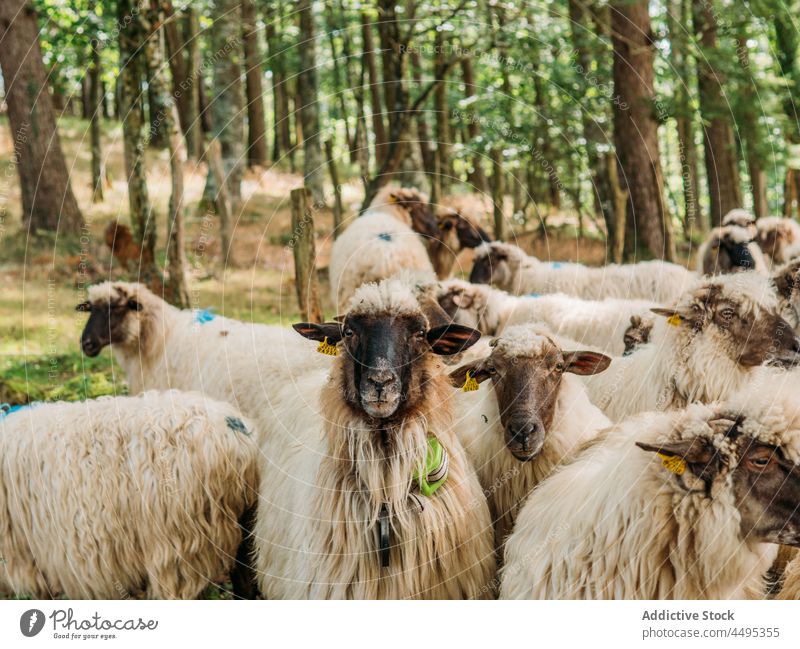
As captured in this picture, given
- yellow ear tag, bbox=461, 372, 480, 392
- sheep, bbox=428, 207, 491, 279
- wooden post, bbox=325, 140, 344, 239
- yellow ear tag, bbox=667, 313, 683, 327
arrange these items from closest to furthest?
yellow ear tag, bbox=461, 372, 480, 392, yellow ear tag, bbox=667, 313, 683, 327, wooden post, bbox=325, 140, 344, 239, sheep, bbox=428, 207, 491, 279

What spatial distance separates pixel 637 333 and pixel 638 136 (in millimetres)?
5374

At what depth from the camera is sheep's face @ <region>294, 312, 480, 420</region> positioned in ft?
12.5

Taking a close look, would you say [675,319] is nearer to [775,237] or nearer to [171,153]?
[775,237]

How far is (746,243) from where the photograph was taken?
28.1 feet

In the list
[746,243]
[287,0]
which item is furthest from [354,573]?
[287,0]

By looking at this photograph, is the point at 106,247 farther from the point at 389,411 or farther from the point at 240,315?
the point at 389,411

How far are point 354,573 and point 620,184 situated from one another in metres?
10.0

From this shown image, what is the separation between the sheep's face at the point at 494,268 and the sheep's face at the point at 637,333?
303 cm

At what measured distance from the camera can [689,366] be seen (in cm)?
511

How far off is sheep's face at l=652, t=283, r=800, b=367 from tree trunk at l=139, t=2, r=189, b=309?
5.35 meters

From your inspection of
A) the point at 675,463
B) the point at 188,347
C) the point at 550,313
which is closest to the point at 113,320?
the point at 188,347

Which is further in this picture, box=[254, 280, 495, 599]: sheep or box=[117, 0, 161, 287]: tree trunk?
box=[117, 0, 161, 287]: tree trunk

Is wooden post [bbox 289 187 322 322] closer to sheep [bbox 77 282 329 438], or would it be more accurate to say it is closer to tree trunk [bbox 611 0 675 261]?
sheep [bbox 77 282 329 438]

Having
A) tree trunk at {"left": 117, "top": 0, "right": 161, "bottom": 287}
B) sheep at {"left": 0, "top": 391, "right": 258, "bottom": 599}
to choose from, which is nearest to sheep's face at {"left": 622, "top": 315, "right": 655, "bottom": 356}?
sheep at {"left": 0, "top": 391, "right": 258, "bottom": 599}
